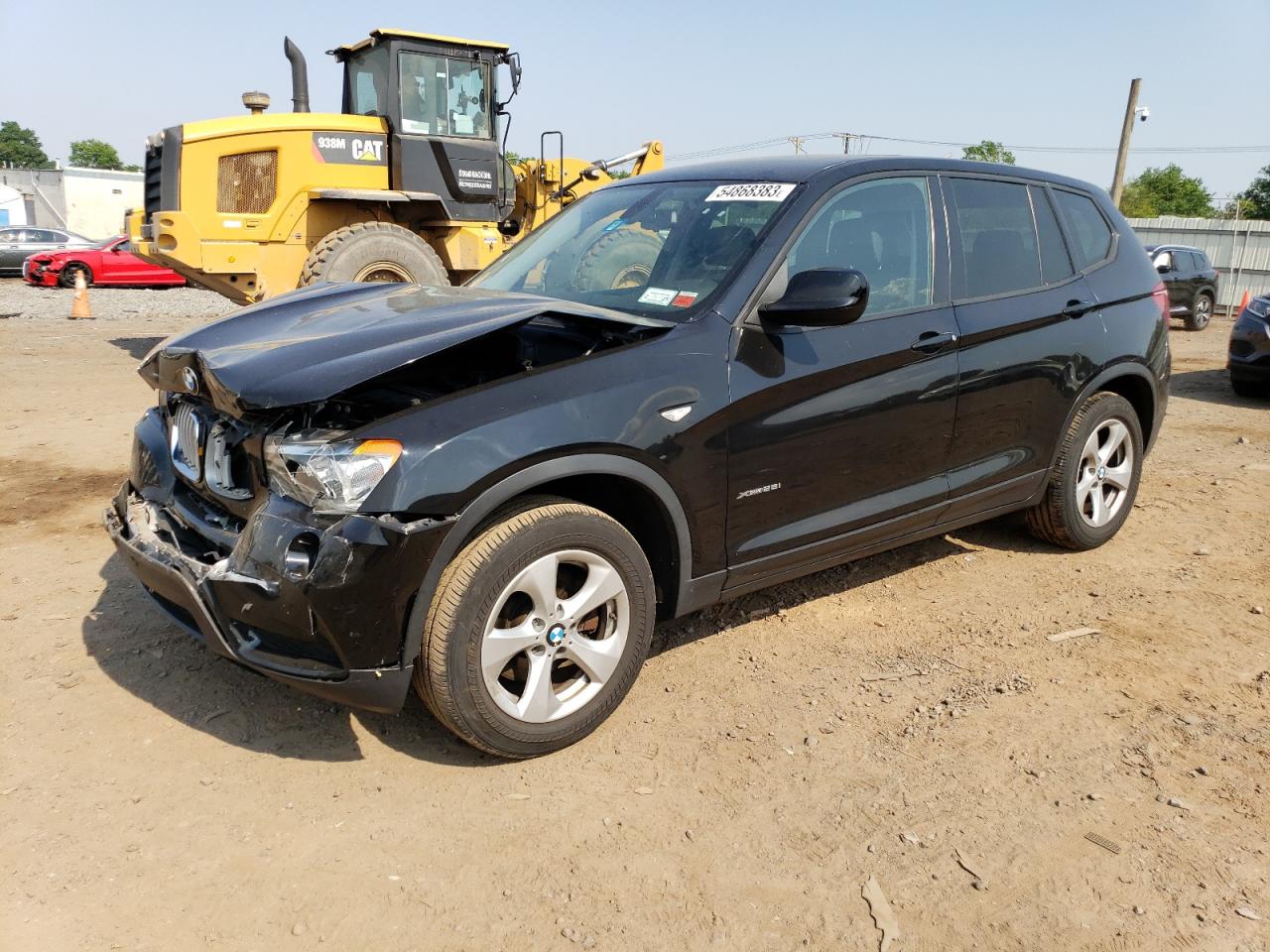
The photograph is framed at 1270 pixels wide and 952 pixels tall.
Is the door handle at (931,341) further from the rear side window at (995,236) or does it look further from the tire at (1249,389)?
the tire at (1249,389)

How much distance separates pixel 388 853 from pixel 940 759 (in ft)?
5.71

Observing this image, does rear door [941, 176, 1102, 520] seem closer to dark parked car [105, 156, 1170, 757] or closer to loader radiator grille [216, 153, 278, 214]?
dark parked car [105, 156, 1170, 757]

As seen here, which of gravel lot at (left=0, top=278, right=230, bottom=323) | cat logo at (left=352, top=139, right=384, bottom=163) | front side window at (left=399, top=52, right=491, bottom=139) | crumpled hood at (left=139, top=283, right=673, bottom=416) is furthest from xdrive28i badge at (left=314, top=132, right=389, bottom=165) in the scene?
crumpled hood at (left=139, top=283, right=673, bottom=416)

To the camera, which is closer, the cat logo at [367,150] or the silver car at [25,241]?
the cat logo at [367,150]

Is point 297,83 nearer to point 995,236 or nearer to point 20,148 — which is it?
point 995,236

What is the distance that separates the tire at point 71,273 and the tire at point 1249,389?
71.0 ft

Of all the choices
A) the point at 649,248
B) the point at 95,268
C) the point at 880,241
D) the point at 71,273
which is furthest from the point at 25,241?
the point at 880,241

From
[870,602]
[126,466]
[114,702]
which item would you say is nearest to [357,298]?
[114,702]

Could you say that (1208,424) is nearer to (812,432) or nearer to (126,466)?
(812,432)

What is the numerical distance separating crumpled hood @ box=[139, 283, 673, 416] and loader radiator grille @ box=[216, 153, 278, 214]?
701 cm

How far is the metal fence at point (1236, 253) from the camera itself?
2298cm

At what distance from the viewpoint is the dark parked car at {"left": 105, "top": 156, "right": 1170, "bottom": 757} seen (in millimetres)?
2811

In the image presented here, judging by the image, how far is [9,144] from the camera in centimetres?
10844

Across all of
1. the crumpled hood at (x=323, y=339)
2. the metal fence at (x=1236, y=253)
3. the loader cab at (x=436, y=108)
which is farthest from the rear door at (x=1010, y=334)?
the metal fence at (x=1236, y=253)
